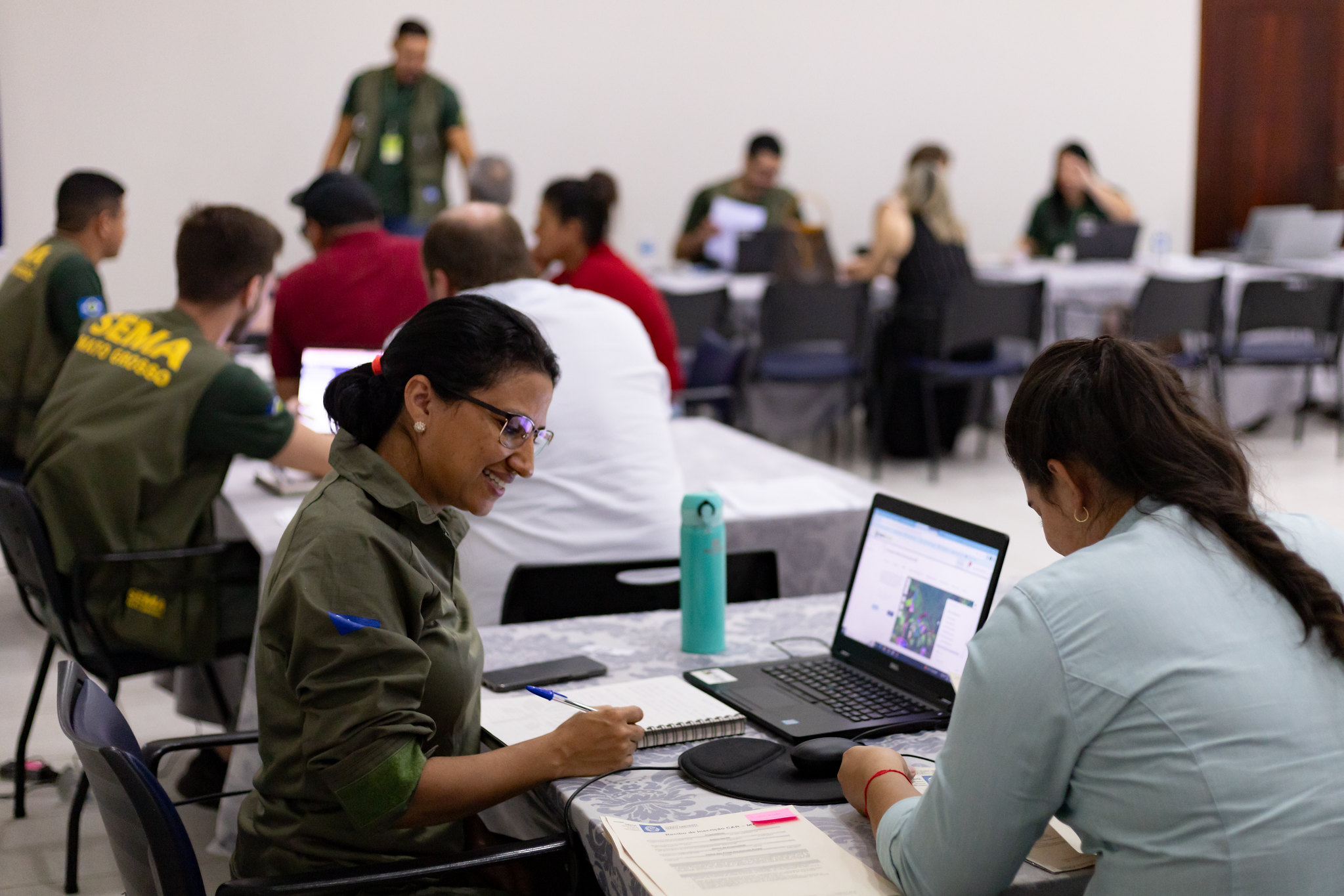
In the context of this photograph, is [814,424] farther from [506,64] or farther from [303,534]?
[303,534]

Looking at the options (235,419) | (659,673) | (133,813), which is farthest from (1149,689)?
(235,419)

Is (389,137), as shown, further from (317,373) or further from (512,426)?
(512,426)

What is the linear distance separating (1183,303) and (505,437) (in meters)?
5.28

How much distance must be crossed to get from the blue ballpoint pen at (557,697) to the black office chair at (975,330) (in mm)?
4257

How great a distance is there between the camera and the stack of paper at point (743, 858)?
1.23 metres

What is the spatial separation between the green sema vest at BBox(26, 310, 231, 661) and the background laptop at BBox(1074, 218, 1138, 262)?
5.44 metres

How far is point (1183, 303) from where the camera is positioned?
20.0 ft

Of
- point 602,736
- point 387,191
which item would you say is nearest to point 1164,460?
point 602,736

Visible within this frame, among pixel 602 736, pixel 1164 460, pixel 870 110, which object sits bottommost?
pixel 602 736

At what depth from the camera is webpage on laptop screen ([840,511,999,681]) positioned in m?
1.66

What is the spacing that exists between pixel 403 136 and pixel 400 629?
584 cm

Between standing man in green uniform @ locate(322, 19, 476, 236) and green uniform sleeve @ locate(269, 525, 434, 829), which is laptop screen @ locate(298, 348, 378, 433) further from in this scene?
standing man in green uniform @ locate(322, 19, 476, 236)

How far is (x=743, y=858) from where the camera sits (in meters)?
1.28

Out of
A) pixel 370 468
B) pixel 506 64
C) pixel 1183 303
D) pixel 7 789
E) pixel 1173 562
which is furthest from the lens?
pixel 506 64
